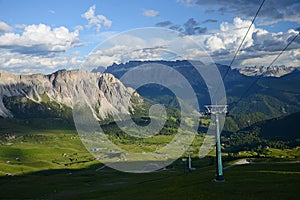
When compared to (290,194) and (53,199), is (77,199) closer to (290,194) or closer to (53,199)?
(53,199)

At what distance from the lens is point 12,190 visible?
120 metres

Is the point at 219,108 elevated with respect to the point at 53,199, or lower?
elevated

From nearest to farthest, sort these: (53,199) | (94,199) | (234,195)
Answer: (234,195) → (94,199) → (53,199)

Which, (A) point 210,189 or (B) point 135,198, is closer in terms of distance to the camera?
(A) point 210,189

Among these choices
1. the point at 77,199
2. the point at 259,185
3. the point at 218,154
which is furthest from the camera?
the point at 77,199

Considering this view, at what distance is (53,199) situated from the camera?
300ft

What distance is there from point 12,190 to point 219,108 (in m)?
84.7

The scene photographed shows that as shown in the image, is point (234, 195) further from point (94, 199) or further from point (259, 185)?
point (94, 199)

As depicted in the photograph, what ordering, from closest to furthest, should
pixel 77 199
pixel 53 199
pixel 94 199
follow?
pixel 94 199, pixel 77 199, pixel 53 199

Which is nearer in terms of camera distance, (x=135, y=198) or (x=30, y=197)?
(x=135, y=198)

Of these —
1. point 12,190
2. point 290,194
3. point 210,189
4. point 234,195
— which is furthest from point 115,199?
point 12,190

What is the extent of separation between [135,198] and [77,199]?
19700 mm

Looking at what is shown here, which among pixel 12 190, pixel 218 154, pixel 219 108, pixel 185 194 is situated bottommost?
pixel 12 190

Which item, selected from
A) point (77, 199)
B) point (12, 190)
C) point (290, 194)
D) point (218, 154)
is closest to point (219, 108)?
A: point (218, 154)
